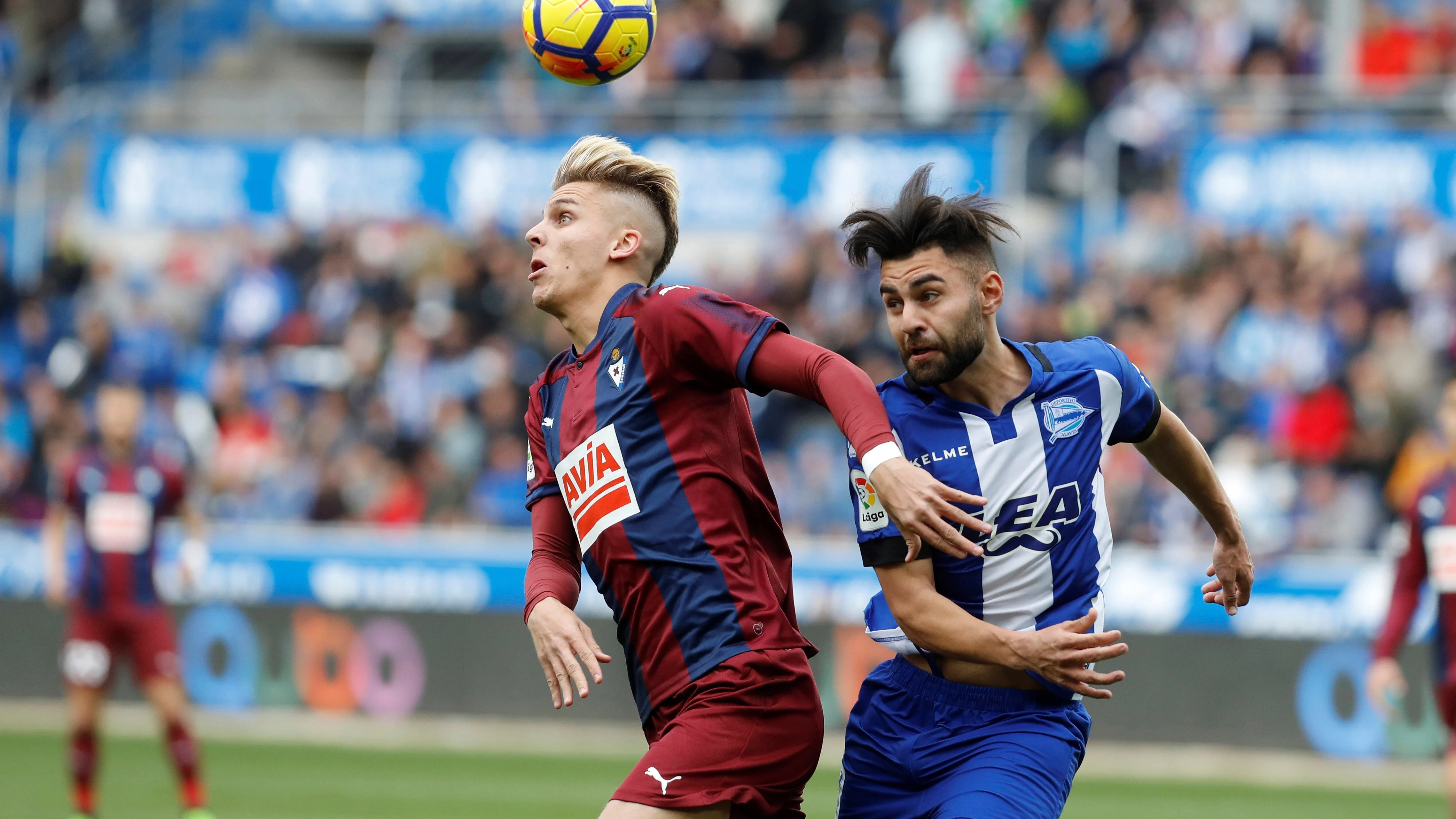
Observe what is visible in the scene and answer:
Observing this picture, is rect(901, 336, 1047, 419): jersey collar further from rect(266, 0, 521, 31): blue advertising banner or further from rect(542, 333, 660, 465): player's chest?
rect(266, 0, 521, 31): blue advertising banner

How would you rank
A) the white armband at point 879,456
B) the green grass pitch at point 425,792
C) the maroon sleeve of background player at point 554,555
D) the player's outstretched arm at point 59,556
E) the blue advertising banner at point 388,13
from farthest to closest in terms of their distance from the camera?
the blue advertising banner at point 388,13
the player's outstretched arm at point 59,556
the green grass pitch at point 425,792
the maroon sleeve of background player at point 554,555
the white armband at point 879,456

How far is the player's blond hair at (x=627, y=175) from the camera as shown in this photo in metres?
5.26

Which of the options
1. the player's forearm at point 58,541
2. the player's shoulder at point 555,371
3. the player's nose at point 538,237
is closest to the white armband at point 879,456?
the player's shoulder at point 555,371

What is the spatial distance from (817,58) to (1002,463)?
15405 millimetres

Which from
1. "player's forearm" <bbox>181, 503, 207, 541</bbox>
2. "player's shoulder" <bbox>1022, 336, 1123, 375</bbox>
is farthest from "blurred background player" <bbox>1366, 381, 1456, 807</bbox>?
"player's forearm" <bbox>181, 503, 207, 541</bbox>

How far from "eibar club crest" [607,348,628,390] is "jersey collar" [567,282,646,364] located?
91 millimetres

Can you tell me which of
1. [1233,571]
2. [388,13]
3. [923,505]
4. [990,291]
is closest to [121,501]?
[990,291]

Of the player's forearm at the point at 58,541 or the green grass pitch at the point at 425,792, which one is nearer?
the green grass pitch at the point at 425,792

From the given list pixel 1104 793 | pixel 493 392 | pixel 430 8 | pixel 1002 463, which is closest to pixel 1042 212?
pixel 493 392

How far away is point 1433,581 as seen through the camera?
880 cm

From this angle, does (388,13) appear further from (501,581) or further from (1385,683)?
(1385,683)

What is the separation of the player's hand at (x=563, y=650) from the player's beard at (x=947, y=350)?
1154mm

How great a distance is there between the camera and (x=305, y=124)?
21203mm

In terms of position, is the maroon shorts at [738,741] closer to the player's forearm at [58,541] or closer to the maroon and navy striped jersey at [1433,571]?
the maroon and navy striped jersey at [1433,571]
